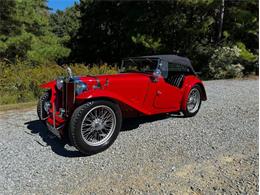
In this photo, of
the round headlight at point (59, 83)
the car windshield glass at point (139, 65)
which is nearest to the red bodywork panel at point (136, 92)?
the round headlight at point (59, 83)

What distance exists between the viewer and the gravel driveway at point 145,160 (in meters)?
3.35

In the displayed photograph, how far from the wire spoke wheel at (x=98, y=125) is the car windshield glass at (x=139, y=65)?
153 cm

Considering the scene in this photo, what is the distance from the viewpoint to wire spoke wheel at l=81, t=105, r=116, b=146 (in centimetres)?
420

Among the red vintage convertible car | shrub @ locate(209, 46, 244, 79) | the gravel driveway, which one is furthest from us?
shrub @ locate(209, 46, 244, 79)

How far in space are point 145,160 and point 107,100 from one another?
104 cm

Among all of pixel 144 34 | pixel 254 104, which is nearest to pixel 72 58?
pixel 144 34

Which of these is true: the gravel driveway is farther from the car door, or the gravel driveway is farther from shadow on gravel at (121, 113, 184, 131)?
the car door

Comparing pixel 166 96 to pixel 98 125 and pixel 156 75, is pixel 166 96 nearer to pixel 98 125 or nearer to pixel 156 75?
pixel 156 75

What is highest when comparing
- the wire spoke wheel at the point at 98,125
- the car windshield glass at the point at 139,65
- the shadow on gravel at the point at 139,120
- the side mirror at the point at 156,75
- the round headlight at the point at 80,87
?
the car windshield glass at the point at 139,65

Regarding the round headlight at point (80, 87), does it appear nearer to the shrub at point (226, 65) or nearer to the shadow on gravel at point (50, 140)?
the shadow on gravel at point (50, 140)

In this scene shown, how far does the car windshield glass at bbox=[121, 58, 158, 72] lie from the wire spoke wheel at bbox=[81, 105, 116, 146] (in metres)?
1.53

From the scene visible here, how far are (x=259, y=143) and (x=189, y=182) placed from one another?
5.89ft

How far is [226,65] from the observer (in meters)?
13.1

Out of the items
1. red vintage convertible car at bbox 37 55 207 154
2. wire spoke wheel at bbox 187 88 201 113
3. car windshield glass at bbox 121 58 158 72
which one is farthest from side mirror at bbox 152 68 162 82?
wire spoke wheel at bbox 187 88 201 113
